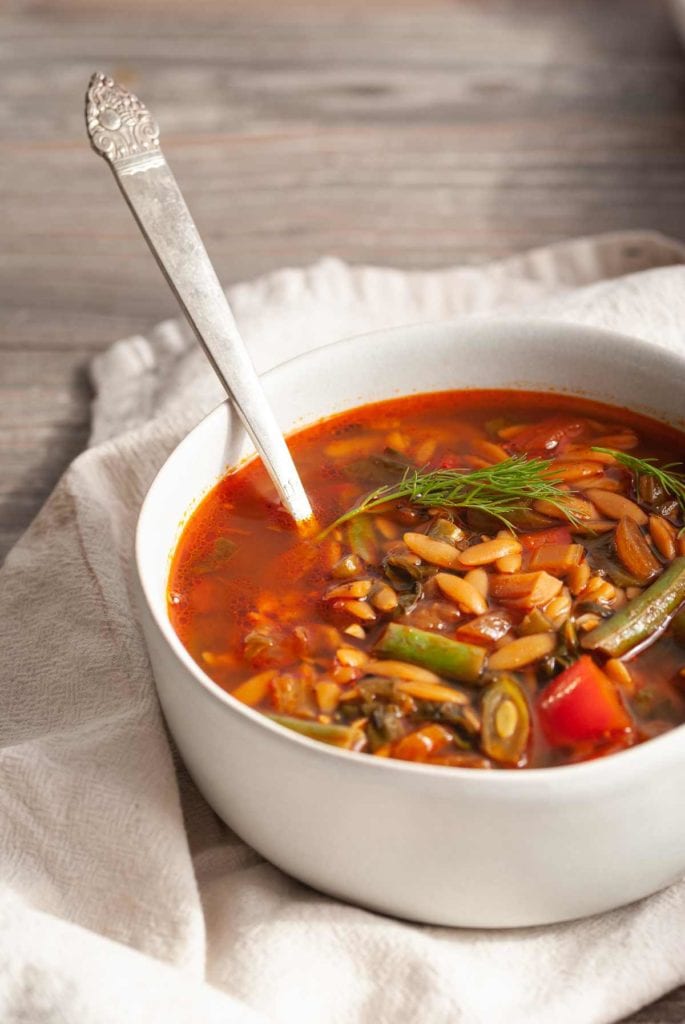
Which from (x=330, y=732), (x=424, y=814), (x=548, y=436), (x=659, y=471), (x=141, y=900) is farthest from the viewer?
(x=548, y=436)

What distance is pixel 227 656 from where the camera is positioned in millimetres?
2240

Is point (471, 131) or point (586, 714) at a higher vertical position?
point (586, 714)

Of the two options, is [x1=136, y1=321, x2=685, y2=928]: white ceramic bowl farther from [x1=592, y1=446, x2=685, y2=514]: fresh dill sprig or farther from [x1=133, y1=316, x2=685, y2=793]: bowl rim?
[x1=592, y1=446, x2=685, y2=514]: fresh dill sprig

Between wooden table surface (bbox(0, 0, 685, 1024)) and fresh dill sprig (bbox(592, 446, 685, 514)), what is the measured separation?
1455 millimetres

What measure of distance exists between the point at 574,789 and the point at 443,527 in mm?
726

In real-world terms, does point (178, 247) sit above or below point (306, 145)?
above

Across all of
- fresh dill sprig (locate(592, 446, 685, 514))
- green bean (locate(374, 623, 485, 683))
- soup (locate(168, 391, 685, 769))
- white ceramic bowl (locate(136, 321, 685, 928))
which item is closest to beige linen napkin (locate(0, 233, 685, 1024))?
white ceramic bowl (locate(136, 321, 685, 928))

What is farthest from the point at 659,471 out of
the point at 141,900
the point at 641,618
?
the point at 141,900

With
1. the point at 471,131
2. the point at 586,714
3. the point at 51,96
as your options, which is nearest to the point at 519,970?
the point at 586,714

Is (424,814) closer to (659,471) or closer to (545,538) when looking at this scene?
(545,538)

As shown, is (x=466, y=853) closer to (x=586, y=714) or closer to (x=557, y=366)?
(x=586, y=714)

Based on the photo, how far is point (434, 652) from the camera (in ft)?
7.05

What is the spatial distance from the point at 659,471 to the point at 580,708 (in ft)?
2.21

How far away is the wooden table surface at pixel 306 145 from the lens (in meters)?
4.07
